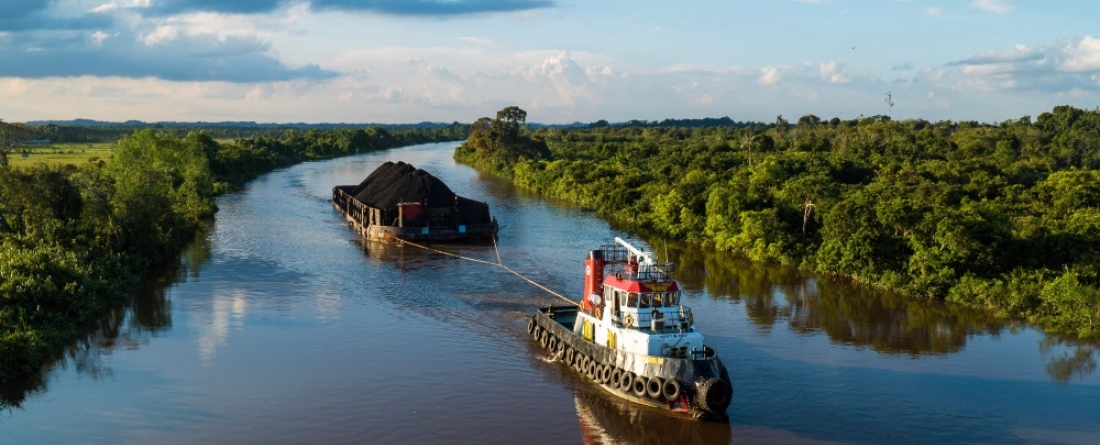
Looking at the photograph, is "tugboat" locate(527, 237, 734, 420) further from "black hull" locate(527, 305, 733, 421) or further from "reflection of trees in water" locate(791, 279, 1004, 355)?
"reflection of trees in water" locate(791, 279, 1004, 355)

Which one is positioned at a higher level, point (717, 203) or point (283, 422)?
point (717, 203)

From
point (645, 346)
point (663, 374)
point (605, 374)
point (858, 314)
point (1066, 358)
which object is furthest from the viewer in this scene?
point (858, 314)

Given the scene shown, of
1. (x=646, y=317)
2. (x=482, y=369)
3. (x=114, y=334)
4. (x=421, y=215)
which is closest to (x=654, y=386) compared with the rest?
(x=646, y=317)

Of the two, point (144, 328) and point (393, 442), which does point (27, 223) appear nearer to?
point (144, 328)

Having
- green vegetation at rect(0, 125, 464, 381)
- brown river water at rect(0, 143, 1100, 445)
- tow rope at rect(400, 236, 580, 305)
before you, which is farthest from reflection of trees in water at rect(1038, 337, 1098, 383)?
green vegetation at rect(0, 125, 464, 381)

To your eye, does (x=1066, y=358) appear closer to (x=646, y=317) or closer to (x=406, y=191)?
(x=646, y=317)

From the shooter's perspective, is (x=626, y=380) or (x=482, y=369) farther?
(x=482, y=369)

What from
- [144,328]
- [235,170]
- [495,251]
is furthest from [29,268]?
[235,170]
